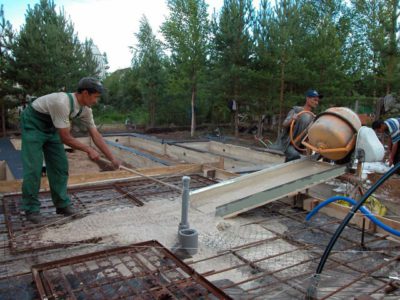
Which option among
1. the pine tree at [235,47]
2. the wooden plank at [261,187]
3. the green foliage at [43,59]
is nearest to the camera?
the wooden plank at [261,187]

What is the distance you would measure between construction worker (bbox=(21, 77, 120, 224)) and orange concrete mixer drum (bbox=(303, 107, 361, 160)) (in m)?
A: 1.85

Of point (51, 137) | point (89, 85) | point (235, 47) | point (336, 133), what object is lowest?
point (51, 137)

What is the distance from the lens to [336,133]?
3.17 m

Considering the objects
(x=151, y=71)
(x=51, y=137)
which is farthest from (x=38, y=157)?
(x=151, y=71)

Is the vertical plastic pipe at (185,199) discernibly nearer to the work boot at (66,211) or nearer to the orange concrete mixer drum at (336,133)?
the work boot at (66,211)

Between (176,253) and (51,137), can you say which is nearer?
(176,253)

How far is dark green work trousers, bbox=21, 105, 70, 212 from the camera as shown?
115 inches

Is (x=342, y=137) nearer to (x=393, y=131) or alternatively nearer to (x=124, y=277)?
(x=393, y=131)

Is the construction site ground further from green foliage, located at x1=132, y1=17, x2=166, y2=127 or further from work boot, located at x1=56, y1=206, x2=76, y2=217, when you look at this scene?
green foliage, located at x1=132, y1=17, x2=166, y2=127

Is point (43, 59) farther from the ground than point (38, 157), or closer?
farther from the ground

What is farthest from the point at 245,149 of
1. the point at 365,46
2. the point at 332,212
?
the point at 365,46

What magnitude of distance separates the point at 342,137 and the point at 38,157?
2.58 meters

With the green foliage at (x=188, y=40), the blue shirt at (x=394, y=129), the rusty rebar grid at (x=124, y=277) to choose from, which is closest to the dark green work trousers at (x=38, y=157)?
the rusty rebar grid at (x=124, y=277)

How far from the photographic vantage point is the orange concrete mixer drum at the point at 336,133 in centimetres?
318
